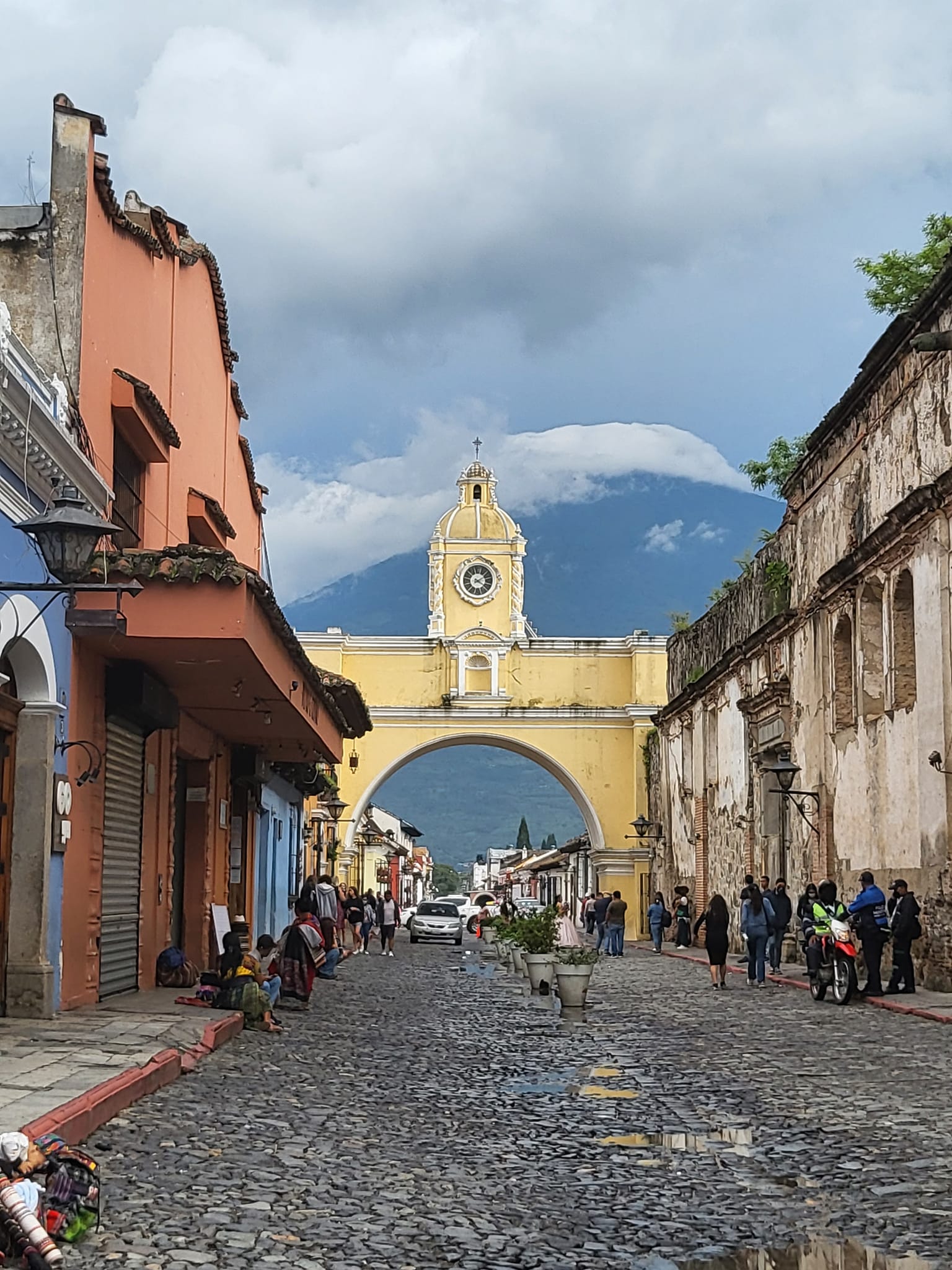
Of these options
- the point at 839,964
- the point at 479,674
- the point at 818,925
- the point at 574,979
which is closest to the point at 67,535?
the point at 574,979

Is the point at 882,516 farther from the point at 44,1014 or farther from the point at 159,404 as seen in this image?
the point at 44,1014

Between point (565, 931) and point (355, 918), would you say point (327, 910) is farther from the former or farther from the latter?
point (355, 918)

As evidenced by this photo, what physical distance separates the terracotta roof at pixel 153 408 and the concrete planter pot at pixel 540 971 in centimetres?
749

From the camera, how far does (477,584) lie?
50.9 m

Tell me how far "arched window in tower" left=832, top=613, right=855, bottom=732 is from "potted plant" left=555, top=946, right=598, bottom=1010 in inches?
320

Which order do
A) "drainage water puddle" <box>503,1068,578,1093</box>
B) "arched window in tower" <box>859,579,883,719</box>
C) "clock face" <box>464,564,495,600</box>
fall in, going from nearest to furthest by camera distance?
"drainage water puddle" <box>503,1068,578,1093</box>
"arched window in tower" <box>859,579,883,719</box>
"clock face" <box>464,564,495,600</box>

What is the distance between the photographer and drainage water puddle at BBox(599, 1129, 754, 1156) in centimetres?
707

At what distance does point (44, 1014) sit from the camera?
438 inches

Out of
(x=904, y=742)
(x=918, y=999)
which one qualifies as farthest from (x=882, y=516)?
(x=918, y=999)

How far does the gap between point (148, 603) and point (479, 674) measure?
37.3 m

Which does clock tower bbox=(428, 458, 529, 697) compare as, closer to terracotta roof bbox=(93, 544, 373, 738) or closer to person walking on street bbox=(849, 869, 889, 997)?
person walking on street bbox=(849, 869, 889, 997)

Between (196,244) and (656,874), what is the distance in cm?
2586

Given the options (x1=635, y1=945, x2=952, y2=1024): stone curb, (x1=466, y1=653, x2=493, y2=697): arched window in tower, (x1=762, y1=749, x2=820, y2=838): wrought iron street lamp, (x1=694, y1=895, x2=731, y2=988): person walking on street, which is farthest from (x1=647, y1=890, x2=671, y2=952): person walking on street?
(x1=466, y1=653, x2=493, y2=697): arched window in tower

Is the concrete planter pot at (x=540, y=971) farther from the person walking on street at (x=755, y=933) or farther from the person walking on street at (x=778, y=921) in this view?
the person walking on street at (x=778, y=921)
